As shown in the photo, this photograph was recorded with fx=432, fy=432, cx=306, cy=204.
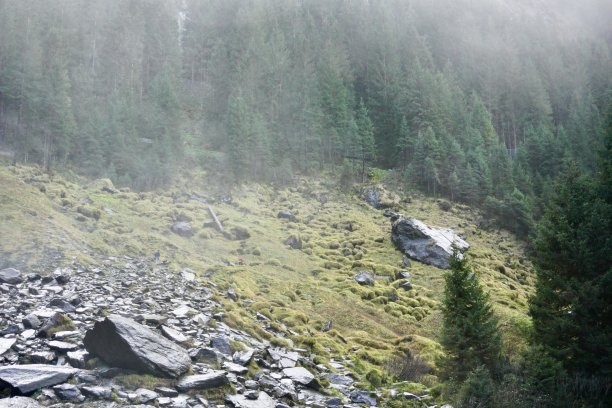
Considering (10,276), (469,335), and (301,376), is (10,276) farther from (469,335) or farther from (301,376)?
(469,335)

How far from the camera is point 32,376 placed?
31.6 ft

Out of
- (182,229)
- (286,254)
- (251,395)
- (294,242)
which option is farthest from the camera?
(294,242)

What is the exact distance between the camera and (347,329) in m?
25.8

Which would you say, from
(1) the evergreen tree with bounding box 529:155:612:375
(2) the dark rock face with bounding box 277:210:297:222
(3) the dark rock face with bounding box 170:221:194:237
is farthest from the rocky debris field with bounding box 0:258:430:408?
(2) the dark rock face with bounding box 277:210:297:222

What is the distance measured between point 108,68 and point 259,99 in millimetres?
31688

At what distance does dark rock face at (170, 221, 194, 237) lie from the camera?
1486 inches

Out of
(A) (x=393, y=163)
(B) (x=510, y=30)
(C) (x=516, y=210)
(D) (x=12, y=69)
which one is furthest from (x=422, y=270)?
(B) (x=510, y=30)

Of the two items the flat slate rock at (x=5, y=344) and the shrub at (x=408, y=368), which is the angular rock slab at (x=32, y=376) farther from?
the shrub at (x=408, y=368)

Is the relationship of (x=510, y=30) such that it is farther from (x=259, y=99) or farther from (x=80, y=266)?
(x=80, y=266)

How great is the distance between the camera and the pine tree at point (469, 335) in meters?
16.8

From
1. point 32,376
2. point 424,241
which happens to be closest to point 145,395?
point 32,376

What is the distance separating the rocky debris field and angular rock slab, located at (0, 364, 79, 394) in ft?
0.07

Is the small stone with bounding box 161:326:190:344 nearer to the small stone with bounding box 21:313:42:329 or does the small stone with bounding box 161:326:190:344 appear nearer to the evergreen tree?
the small stone with bounding box 21:313:42:329

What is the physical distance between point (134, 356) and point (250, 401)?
10.4 ft
